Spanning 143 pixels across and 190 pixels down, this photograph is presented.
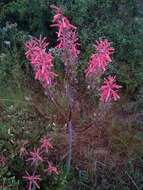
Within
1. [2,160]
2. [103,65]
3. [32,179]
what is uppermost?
[103,65]

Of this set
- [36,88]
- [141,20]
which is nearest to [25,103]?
[36,88]

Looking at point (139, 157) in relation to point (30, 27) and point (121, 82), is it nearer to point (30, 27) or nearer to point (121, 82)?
point (121, 82)

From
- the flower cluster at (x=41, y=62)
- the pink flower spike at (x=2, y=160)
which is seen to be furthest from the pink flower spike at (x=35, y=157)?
the flower cluster at (x=41, y=62)

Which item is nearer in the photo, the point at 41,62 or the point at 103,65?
the point at 41,62

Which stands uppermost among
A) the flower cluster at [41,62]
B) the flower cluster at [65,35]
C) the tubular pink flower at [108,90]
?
the flower cluster at [65,35]

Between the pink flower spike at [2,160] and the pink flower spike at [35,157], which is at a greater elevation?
the pink flower spike at [35,157]

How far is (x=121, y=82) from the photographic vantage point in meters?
5.33

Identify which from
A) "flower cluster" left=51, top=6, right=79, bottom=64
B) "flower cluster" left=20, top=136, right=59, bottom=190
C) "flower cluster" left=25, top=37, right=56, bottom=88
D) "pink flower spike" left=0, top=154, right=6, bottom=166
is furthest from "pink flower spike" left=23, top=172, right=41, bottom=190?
"flower cluster" left=51, top=6, right=79, bottom=64

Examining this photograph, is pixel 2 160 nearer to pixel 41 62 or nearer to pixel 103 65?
pixel 41 62

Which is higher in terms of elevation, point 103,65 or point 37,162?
point 103,65

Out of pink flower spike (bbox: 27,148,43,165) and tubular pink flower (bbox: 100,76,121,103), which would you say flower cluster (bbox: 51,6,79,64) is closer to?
tubular pink flower (bbox: 100,76,121,103)

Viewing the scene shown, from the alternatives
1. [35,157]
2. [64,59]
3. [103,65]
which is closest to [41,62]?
[64,59]

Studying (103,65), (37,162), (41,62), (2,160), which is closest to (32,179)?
(37,162)

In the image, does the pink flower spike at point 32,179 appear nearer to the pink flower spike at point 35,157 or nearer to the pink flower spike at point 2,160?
the pink flower spike at point 35,157
